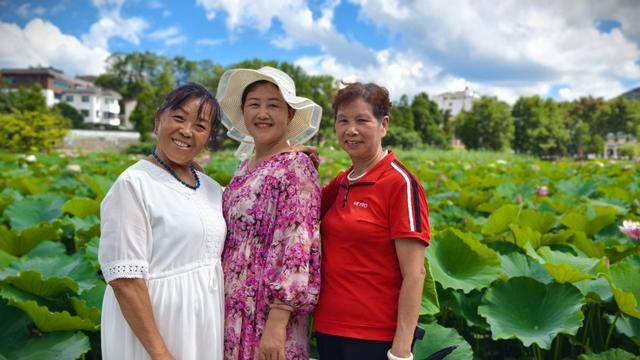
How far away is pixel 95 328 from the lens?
6.64 feet

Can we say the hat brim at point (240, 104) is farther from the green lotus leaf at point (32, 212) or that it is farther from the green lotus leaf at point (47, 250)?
the green lotus leaf at point (32, 212)

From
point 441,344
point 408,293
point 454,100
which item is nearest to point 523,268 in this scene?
point 441,344

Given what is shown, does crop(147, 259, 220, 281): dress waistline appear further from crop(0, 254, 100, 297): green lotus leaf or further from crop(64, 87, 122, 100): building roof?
crop(64, 87, 122, 100): building roof

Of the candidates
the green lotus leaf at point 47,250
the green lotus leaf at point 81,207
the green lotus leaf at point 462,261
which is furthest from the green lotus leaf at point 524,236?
the green lotus leaf at point 81,207

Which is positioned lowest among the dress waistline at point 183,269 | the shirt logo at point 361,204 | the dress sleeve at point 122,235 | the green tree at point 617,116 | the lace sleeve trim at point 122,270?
the dress waistline at point 183,269

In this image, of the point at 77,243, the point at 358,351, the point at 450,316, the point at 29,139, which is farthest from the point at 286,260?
the point at 29,139

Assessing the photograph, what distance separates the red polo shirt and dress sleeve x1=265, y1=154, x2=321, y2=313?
0.23 feet

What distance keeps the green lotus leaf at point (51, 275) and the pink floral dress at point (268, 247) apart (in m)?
0.95

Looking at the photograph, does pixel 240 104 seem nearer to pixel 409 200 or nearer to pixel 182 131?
pixel 182 131

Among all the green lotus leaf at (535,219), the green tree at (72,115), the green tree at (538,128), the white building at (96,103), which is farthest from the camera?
the white building at (96,103)

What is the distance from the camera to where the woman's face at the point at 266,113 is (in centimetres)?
171

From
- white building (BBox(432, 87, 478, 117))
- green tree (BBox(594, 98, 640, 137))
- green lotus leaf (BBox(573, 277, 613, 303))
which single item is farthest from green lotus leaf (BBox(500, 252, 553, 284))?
white building (BBox(432, 87, 478, 117))

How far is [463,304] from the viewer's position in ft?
8.07

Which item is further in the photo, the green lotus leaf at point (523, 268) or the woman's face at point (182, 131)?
the green lotus leaf at point (523, 268)
